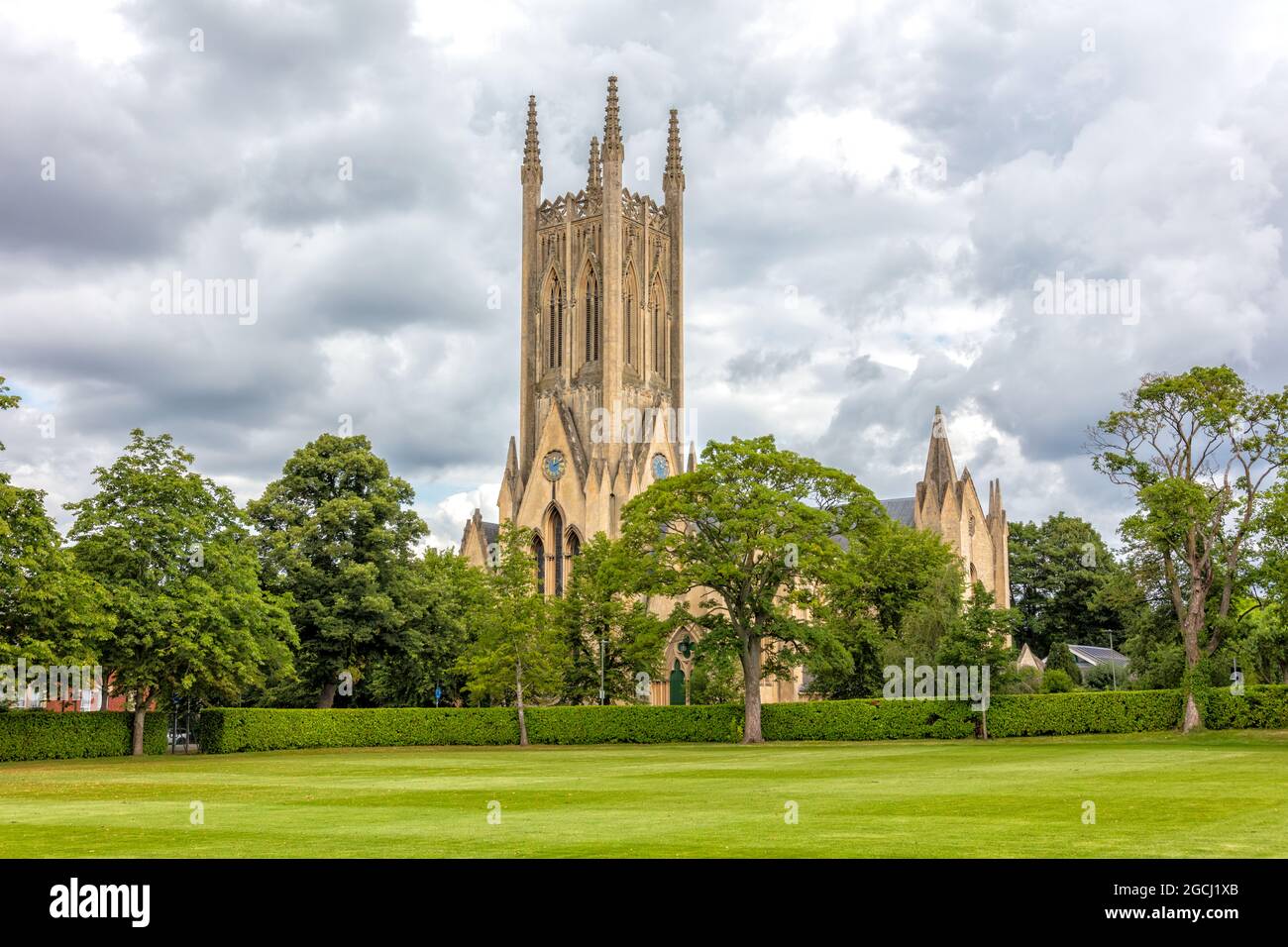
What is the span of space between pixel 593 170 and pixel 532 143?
702 centimetres

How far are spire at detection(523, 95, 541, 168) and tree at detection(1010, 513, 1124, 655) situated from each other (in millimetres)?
50646

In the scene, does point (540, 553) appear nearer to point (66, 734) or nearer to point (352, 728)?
point (352, 728)

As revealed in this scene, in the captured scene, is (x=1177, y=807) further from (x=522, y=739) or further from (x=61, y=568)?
(x=522, y=739)

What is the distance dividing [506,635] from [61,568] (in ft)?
68.7

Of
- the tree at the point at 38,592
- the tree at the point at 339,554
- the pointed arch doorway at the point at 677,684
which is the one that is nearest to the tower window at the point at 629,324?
the pointed arch doorway at the point at 677,684

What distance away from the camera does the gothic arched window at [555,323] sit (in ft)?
331

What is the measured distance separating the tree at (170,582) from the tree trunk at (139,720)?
0.05 meters

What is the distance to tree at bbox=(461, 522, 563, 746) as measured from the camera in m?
59.5

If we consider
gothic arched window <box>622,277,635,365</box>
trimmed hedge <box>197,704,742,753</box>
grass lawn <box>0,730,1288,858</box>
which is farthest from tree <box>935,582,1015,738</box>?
gothic arched window <box>622,277,635,365</box>

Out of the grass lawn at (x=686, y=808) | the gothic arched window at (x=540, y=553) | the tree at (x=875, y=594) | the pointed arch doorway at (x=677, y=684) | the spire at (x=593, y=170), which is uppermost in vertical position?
the spire at (x=593, y=170)

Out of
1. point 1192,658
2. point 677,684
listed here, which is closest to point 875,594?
point 1192,658

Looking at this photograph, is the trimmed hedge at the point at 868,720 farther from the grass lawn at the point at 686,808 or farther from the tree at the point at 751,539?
the grass lawn at the point at 686,808
